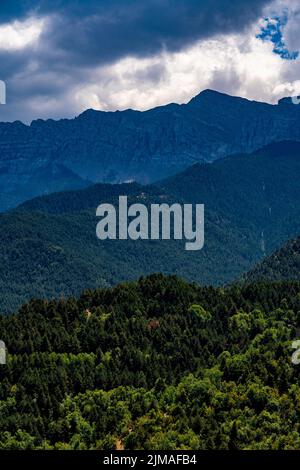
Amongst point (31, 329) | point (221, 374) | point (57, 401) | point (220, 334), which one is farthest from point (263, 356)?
point (31, 329)

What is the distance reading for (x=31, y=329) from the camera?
153250 millimetres

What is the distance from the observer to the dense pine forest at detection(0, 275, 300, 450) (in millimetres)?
117438

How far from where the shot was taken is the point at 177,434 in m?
115

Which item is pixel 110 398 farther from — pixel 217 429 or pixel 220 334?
pixel 220 334

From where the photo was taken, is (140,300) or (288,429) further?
(140,300)

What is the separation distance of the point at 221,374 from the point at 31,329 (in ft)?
125

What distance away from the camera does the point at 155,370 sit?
137 meters

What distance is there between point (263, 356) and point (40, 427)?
36766 mm

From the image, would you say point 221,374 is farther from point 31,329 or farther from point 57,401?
point 31,329

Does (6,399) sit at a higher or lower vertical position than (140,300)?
lower

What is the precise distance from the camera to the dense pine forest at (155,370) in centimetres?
11744
